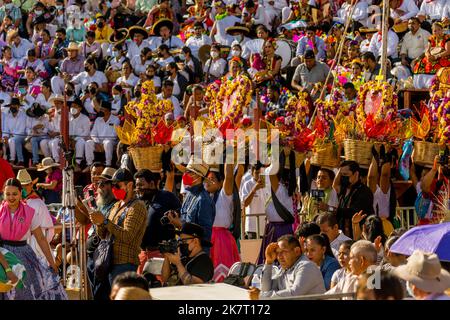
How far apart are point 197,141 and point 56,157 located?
20.0 ft

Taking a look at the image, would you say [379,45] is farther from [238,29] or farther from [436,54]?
[238,29]

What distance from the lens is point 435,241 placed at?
966 cm

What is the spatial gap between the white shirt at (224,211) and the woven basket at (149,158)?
2042 millimetres

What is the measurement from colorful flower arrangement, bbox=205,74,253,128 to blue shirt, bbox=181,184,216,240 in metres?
1.83

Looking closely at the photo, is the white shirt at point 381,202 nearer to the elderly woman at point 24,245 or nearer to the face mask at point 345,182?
the face mask at point 345,182

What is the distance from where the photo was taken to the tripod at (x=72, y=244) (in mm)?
11312

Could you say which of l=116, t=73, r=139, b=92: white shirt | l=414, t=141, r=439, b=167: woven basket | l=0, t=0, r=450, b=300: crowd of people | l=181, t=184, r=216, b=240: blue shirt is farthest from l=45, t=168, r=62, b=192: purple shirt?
l=414, t=141, r=439, b=167: woven basket

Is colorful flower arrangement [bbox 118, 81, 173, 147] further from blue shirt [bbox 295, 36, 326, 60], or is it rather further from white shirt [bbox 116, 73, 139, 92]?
white shirt [bbox 116, 73, 139, 92]

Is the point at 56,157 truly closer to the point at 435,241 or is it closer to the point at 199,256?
the point at 199,256

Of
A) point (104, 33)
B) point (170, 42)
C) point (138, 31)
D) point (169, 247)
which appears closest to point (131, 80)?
point (170, 42)

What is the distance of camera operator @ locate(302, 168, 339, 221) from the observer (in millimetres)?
13031

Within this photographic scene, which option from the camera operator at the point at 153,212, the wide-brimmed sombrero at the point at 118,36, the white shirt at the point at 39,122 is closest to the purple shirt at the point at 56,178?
the white shirt at the point at 39,122
